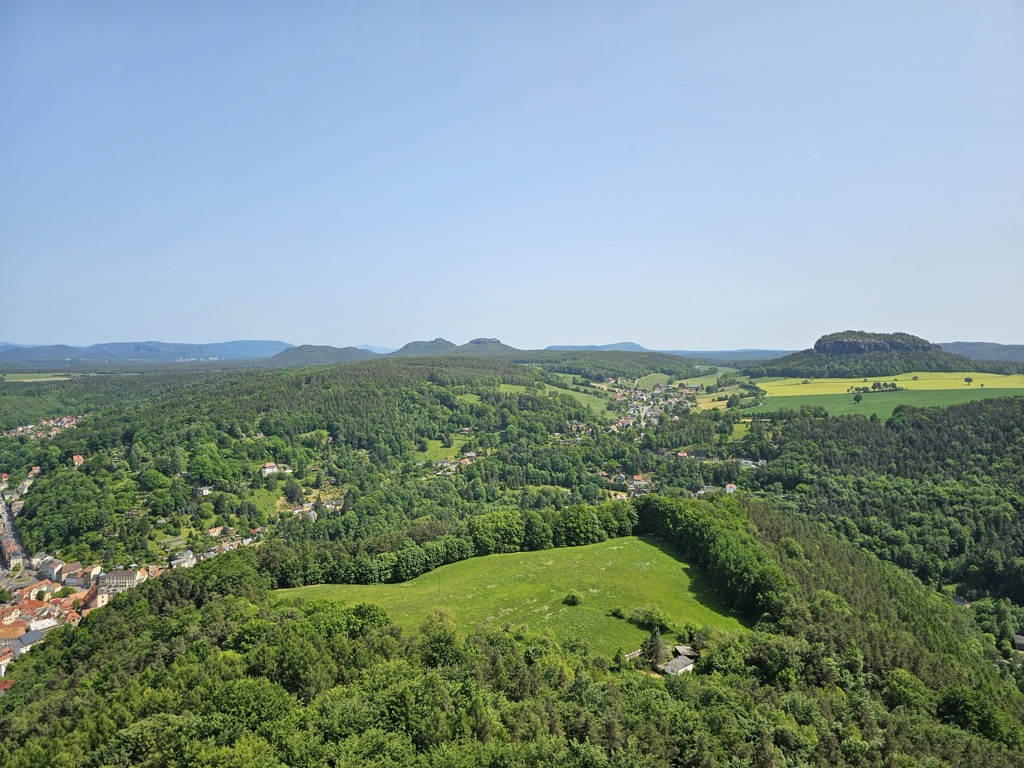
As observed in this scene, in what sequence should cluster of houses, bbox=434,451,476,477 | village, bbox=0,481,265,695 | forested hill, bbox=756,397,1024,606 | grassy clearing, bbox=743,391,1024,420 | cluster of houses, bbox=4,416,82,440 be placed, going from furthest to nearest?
cluster of houses, bbox=4,416,82,440, grassy clearing, bbox=743,391,1024,420, cluster of houses, bbox=434,451,476,477, forested hill, bbox=756,397,1024,606, village, bbox=0,481,265,695

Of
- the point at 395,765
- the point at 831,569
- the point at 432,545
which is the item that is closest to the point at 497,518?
the point at 432,545

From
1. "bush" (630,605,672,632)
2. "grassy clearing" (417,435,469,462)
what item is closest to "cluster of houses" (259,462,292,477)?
"grassy clearing" (417,435,469,462)

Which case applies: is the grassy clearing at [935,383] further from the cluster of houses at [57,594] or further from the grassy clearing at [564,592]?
the cluster of houses at [57,594]

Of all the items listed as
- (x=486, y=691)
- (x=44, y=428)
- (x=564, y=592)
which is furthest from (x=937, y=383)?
(x=44, y=428)

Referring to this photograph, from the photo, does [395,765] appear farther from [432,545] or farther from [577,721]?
[432,545]

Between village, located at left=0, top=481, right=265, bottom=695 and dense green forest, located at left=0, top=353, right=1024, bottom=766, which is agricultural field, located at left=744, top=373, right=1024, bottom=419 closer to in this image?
dense green forest, located at left=0, top=353, right=1024, bottom=766

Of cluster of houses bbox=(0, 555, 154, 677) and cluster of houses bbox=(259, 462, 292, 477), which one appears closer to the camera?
cluster of houses bbox=(0, 555, 154, 677)

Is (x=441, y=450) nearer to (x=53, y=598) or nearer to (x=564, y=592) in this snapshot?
(x=53, y=598)
